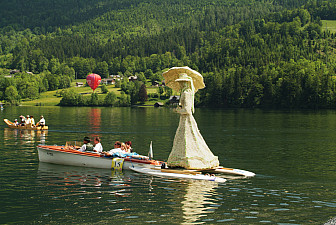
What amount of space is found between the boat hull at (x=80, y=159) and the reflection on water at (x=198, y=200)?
578 cm

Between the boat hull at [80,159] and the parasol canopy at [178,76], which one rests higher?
the parasol canopy at [178,76]

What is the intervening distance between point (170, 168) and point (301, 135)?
39508 mm

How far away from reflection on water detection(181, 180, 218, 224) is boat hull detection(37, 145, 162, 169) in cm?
578

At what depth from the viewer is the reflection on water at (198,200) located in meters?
21.8

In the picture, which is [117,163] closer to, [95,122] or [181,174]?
[181,174]

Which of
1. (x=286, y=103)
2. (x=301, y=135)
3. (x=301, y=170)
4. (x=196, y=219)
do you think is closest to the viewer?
(x=196, y=219)

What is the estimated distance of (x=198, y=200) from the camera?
Answer: 24719 millimetres

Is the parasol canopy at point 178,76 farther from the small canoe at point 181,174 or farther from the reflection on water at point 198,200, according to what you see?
the reflection on water at point 198,200

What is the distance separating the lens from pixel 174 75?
32.0m

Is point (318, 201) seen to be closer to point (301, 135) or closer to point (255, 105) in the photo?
point (301, 135)

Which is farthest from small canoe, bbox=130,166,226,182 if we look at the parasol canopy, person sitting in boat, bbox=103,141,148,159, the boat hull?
the parasol canopy

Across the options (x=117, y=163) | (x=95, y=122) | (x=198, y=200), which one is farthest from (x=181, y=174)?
(x=95, y=122)

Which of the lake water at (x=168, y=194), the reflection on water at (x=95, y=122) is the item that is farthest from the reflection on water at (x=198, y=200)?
the reflection on water at (x=95, y=122)

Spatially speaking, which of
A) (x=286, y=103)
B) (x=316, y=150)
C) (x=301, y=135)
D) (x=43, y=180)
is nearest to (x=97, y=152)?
(x=43, y=180)
